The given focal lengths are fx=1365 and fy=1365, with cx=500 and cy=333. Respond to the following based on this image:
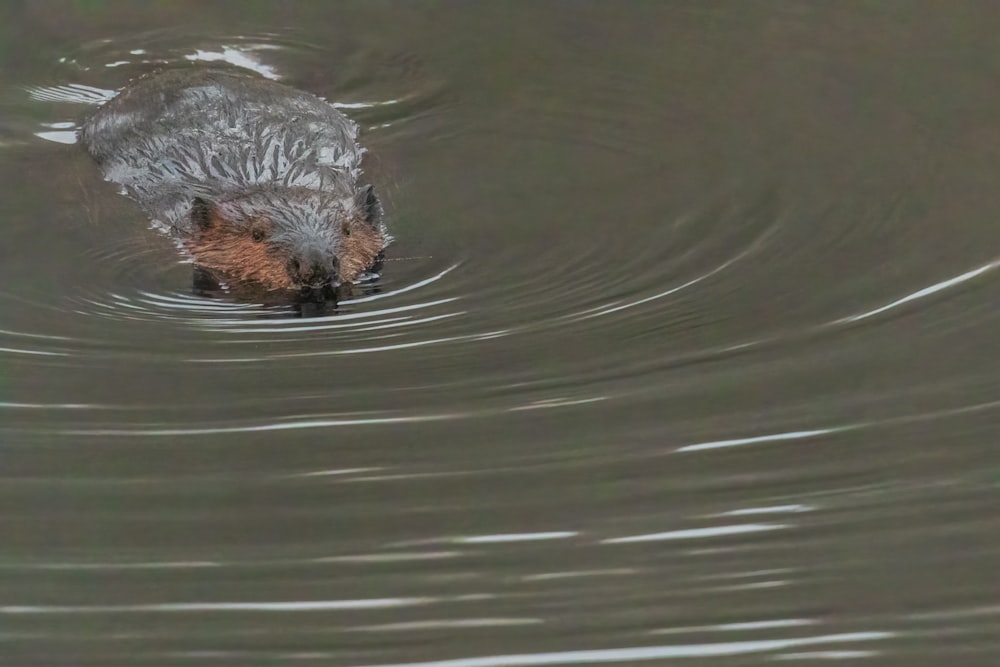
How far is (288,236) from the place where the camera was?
4.37m

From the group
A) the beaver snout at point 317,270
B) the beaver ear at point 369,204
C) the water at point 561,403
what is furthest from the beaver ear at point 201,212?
the beaver snout at point 317,270

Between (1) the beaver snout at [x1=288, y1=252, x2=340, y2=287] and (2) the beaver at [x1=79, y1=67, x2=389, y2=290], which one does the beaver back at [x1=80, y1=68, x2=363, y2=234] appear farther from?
(1) the beaver snout at [x1=288, y1=252, x2=340, y2=287]

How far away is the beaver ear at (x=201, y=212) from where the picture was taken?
187 inches

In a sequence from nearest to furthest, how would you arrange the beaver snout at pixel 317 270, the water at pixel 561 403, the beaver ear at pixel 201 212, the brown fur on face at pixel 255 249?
the water at pixel 561 403 < the beaver snout at pixel 317 270 < the brown fur on face at pixel 255 249 < the beaver ear at pixel 201 212

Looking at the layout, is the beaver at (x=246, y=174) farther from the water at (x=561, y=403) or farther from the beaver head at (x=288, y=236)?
the water at (x=561, y=403)

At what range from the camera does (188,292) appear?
160 inches

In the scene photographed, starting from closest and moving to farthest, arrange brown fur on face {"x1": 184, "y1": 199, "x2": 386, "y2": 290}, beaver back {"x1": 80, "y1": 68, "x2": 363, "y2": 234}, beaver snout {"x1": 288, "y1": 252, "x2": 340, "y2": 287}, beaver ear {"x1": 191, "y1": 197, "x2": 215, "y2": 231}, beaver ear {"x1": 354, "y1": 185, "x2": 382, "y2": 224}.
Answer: beaver snout {"x1": 288, "y1": 252, "x2": 340, "y2": 287}, brown fur on face {"x1": 184, "y1": 199, "x2": 386, "y2": 290}, beaver ear {"x1": 354, "y1": 185, "x2": 382, "y2": 224}, beaver ear {"x1": 191, "y1": 197, "x2": 215, "y2": 231}, beaver back {"x1": 80, "y1": 68, "x2": 363, "y2": 234}

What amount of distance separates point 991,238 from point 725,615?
193 cm

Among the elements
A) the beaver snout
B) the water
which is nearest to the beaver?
the beaver snout

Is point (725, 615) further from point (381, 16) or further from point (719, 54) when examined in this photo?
point (381, 16)

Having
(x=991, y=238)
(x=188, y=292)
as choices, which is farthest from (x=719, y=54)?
(x=188, y=292)

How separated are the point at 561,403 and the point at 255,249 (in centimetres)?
179

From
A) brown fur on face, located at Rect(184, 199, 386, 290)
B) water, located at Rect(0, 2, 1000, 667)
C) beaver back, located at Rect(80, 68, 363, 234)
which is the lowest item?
water, located at Rect(0, 2, 1000, 667)

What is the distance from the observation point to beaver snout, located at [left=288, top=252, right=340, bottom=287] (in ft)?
13.5
